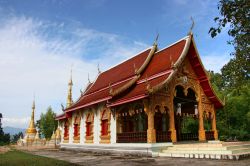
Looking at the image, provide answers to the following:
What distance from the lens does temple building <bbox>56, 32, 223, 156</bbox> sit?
1424cm

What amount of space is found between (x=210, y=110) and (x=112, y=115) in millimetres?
6536

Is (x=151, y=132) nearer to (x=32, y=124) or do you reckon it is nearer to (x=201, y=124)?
(x=201, y=124)

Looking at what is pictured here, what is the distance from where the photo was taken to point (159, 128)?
18.7m

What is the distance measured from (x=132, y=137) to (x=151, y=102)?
231cm

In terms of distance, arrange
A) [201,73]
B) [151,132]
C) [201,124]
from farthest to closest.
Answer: [201,73] < [201,124] < [151,132]

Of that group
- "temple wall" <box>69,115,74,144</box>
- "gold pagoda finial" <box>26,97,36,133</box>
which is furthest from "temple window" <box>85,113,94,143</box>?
"gold pagoda finial" <box>26,97,36,133</box>

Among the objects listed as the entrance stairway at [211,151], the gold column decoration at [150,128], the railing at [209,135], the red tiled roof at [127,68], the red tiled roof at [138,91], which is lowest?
the entrance stairway at [211,151]

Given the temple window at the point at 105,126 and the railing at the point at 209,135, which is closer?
the temple window at the point at 105,126

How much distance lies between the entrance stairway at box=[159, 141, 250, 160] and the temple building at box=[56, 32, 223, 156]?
997 mm

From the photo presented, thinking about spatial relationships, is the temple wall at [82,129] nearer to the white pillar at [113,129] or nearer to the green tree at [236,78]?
the white pillar at [113,129]

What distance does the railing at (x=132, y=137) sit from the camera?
14070 mm

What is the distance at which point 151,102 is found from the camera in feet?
45.8

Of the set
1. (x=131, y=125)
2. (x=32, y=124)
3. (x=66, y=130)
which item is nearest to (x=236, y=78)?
(x=131, y=125)

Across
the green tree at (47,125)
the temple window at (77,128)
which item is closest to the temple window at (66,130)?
the temple window at (77,128)
